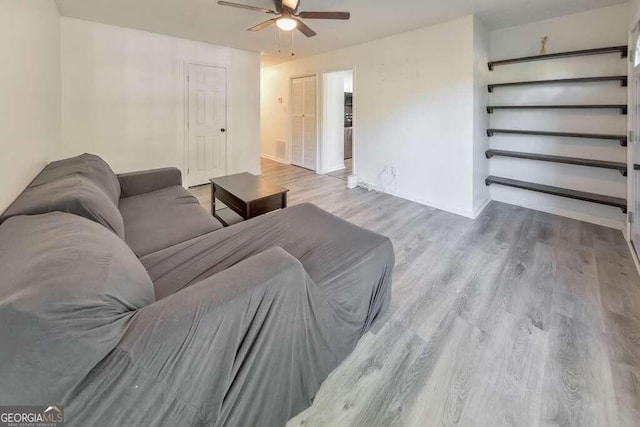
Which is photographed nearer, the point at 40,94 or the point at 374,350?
the point at 374,350

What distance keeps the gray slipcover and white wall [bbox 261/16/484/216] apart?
2.91 m

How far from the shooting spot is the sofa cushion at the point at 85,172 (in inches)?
77.5

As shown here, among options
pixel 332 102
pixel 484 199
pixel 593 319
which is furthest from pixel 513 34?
pixel 593 319

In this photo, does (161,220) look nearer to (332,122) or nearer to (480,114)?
(480,114)

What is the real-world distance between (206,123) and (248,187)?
2694 mm

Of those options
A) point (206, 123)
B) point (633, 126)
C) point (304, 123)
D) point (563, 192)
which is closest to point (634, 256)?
point (563, 192)

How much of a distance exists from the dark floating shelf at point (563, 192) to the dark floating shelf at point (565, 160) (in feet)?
1.01

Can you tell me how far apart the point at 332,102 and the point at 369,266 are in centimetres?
527

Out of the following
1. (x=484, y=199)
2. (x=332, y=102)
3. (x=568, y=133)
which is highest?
(x=332, y=102)

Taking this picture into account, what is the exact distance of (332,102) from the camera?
6.19m

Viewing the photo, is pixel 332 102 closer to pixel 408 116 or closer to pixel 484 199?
pixel 408 116

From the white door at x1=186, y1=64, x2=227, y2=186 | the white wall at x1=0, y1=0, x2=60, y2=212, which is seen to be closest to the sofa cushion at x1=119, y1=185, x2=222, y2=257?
the white wall at x1=0, y1=0, x2=60, y2=212

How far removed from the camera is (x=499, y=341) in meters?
1.72
